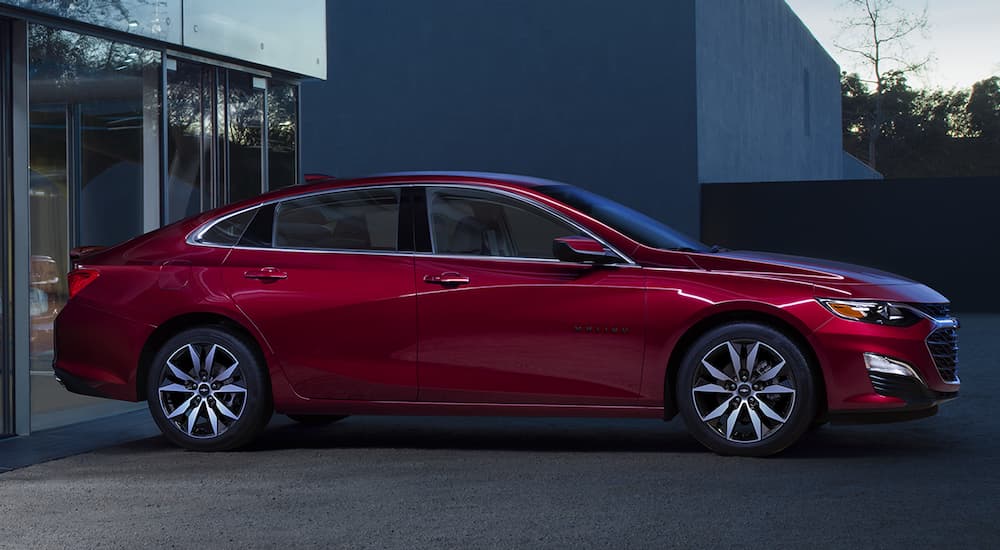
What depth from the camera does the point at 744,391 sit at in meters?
7.54

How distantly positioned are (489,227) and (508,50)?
1853 cm

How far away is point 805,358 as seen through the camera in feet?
24.5

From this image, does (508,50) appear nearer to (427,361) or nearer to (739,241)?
(739,241)

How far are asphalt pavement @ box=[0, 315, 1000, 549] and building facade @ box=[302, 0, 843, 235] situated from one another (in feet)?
53.1

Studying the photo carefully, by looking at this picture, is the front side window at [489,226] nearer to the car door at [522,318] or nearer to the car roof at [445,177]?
the car door at [522,318]

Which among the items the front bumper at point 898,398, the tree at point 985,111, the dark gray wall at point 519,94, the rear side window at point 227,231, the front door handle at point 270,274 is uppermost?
the tree at point 985,111

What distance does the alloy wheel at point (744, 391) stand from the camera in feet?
24.6

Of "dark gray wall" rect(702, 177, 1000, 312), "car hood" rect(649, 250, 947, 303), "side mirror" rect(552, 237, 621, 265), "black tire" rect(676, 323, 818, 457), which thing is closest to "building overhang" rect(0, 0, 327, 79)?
"side mirror" rect(552, 237, 621, 265)

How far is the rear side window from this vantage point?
8352 mm

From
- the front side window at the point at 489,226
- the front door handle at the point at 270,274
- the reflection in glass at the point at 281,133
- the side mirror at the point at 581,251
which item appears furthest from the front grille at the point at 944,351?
the reflection in glass at the point at 281,133

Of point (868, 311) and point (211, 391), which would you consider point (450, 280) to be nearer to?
point (211, 391)

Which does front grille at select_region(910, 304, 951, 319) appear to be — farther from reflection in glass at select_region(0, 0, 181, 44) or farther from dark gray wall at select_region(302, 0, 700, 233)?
dark gray wall at select_region(302, 0, 700, 233)

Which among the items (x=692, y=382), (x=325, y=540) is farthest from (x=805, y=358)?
(x=325, y=540)

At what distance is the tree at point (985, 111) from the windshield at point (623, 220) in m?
79.1
